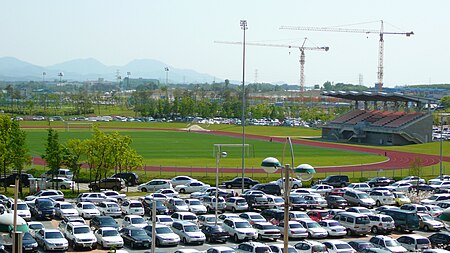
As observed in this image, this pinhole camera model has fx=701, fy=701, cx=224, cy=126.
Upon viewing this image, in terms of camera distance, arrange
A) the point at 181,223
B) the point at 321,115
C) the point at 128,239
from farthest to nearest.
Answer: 1. the point at 321,115
2. the point at 181,223
3. the point at 128,239

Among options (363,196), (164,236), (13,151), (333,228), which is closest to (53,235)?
(164,236)

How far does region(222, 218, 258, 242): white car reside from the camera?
36562 millimetres

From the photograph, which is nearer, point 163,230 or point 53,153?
point 163,230

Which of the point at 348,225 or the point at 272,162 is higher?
the point at 272,162

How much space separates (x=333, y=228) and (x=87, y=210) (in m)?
14.9

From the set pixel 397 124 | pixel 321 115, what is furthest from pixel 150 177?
pixel 321 115

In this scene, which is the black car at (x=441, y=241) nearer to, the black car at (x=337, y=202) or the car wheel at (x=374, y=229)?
the car wheel at (x=374, y=229)

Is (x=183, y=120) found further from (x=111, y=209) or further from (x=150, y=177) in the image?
(x=111, y=209)

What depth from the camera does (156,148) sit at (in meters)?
95.1

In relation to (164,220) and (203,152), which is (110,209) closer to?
(164,220)

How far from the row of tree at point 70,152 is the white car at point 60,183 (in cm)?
66

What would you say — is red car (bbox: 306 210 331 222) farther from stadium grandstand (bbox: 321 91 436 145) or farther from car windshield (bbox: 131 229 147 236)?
stadium grandstand (bbox: 321 91 436 145)

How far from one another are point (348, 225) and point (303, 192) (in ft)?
42.5

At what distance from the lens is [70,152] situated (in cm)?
5550
